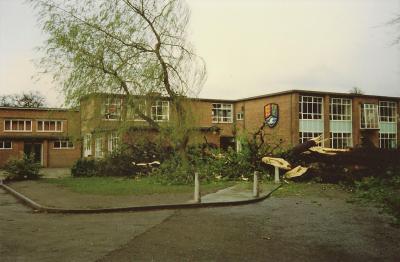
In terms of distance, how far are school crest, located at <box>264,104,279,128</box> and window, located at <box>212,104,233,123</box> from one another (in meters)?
6.48

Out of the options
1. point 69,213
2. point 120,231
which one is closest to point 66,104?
point 69,213

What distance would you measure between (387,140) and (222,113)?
19.1 m

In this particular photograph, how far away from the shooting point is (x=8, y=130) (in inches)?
1678

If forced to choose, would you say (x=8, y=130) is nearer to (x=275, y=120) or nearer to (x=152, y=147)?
(x=152, y=147)

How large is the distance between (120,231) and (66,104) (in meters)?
11.9

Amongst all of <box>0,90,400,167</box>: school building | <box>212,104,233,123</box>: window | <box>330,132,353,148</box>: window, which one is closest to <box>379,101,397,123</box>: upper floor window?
<box>0,90,400,167</box>: school building

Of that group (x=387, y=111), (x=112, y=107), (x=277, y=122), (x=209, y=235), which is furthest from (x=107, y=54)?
(x=387, y=111)

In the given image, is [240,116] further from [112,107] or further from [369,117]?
[112,107]

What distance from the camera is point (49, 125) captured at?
4494 cm

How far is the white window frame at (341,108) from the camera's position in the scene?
40469 millimetres

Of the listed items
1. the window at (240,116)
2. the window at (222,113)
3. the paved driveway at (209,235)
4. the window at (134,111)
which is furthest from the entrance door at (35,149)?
the paved driveway at (209,235)

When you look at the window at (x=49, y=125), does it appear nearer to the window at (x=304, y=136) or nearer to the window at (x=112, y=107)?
the window at (x=304, y=136)

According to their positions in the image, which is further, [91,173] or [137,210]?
[91,173]

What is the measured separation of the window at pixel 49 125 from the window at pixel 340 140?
30.4 metres
